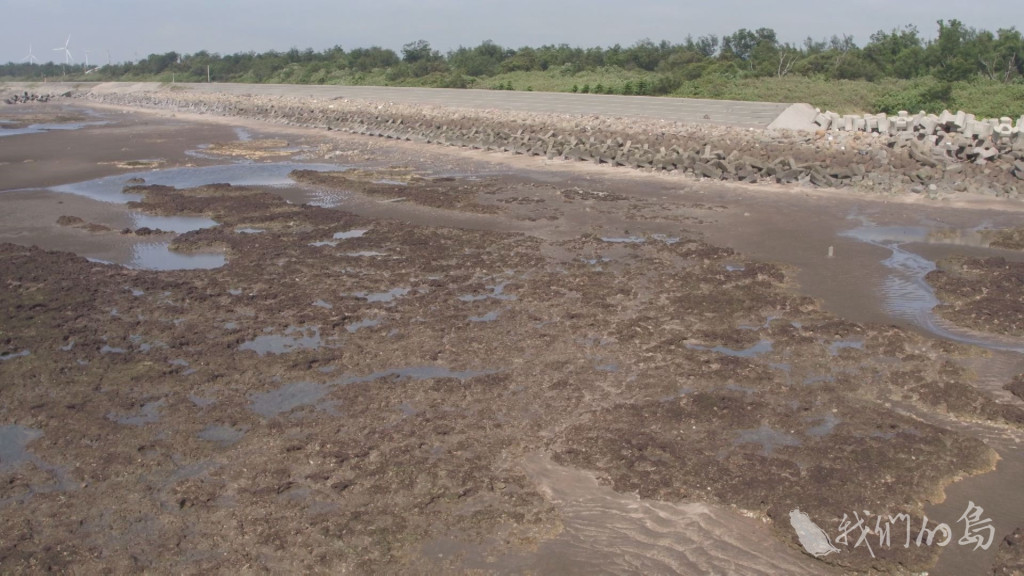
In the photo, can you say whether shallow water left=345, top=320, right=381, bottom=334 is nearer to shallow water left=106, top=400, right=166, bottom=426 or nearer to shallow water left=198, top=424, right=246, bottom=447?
shallow water left=106, top=400, right=166, bottom=426

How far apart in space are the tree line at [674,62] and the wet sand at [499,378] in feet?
62.5

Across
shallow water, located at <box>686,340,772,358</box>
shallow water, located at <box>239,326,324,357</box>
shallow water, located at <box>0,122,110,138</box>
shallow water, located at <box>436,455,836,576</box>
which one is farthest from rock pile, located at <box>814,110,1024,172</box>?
shallow water, located at <box>0,122,110,138</box>

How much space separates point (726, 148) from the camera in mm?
22828

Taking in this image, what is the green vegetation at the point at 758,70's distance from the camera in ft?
92.9

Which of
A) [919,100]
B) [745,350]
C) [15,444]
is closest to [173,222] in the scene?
[15,444]

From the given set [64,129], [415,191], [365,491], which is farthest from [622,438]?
[64,129]

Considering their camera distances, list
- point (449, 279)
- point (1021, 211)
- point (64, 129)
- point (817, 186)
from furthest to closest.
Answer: point (64, 129)
point (817, 186)
point (1021, 211)
point (449, 279)

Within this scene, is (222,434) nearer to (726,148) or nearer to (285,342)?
(285,342)

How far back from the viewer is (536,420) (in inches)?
292

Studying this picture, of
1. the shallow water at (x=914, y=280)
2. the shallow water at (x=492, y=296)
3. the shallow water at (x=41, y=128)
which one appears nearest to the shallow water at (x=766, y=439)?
the shallow water at (x=914, y=280)

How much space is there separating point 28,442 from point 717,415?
6056mm

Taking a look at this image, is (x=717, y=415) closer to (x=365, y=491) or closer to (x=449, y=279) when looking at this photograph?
(x=365, y=491)

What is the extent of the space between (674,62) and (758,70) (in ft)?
29.1

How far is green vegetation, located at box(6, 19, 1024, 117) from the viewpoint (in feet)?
92.9
